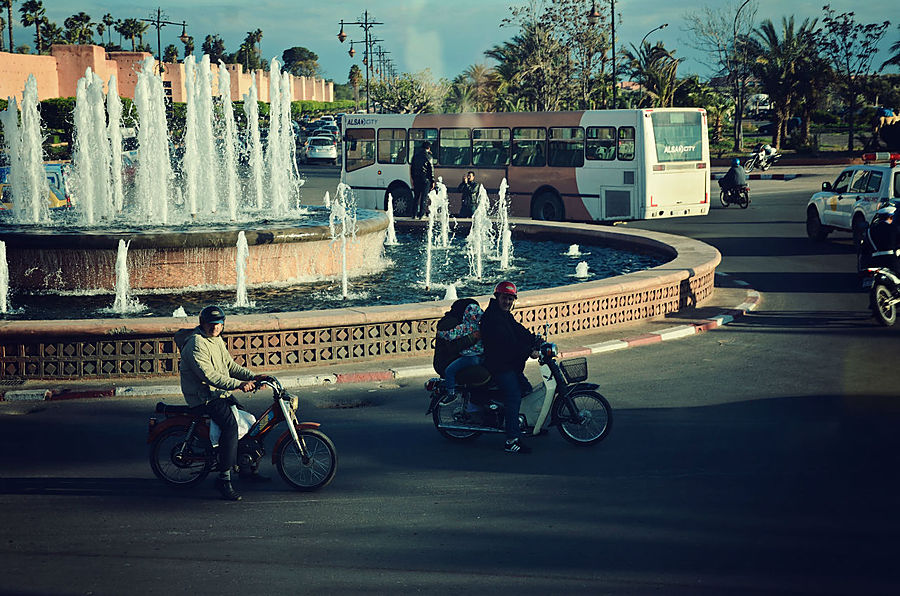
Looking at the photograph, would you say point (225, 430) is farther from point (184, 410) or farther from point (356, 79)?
point (356, 79)

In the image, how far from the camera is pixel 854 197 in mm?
22062

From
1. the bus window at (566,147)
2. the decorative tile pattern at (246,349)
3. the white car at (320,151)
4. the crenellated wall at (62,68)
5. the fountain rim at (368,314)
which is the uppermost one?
the crenellated wall at (62,68)

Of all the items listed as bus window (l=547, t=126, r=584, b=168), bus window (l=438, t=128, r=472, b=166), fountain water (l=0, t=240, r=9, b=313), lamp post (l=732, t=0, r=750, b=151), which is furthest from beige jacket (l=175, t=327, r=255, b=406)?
lamp post (l=732, t=0, r=750, b=151)

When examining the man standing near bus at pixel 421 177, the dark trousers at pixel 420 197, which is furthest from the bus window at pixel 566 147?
the dark trousers at pixel 420 197

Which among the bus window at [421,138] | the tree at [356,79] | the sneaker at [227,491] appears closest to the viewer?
the sneaker at [227,491]

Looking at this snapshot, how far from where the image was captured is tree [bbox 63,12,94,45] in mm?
112250

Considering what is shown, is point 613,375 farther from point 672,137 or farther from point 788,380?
point 672,137

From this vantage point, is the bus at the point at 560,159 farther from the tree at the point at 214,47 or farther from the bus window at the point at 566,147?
the tree at the point at 214,47

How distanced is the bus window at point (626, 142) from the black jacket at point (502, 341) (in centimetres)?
1831

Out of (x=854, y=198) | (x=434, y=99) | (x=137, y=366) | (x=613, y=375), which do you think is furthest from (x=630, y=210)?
(x=434, y=99)

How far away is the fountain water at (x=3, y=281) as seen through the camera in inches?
568

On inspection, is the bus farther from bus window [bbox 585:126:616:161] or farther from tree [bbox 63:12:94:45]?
tree [bbox 63:12:94:45]

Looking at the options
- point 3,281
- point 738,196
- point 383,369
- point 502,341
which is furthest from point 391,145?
point 502,341

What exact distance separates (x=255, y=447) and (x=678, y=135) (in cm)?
2075
